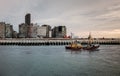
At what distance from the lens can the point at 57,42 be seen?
175125 mm

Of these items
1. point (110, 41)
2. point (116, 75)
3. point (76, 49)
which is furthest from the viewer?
point (110, 41)

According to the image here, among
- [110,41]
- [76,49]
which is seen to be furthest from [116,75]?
[110,41]

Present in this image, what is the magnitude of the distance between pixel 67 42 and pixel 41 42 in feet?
57.9

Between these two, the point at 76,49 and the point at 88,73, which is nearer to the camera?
the point at 88,73

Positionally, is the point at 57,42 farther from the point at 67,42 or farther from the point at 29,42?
the point at 29,42

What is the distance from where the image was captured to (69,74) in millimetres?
37625

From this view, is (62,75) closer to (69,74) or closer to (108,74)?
(69,74)

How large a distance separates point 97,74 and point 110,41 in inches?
5926

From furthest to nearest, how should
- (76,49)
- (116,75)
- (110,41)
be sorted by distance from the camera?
1. (110,41)
2. (76,49)
3. (116,75)

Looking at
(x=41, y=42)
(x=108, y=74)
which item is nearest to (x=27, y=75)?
(x=108, y=74)

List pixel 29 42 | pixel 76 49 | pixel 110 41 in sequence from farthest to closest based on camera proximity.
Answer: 1. pixel 110 41
2. pixel 29 42
3. pixel 76 49

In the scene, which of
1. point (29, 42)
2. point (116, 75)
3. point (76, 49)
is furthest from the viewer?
point (29, 42)

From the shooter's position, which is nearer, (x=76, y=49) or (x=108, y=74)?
(x=108, y=74)

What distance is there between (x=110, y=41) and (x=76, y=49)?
82.9m
